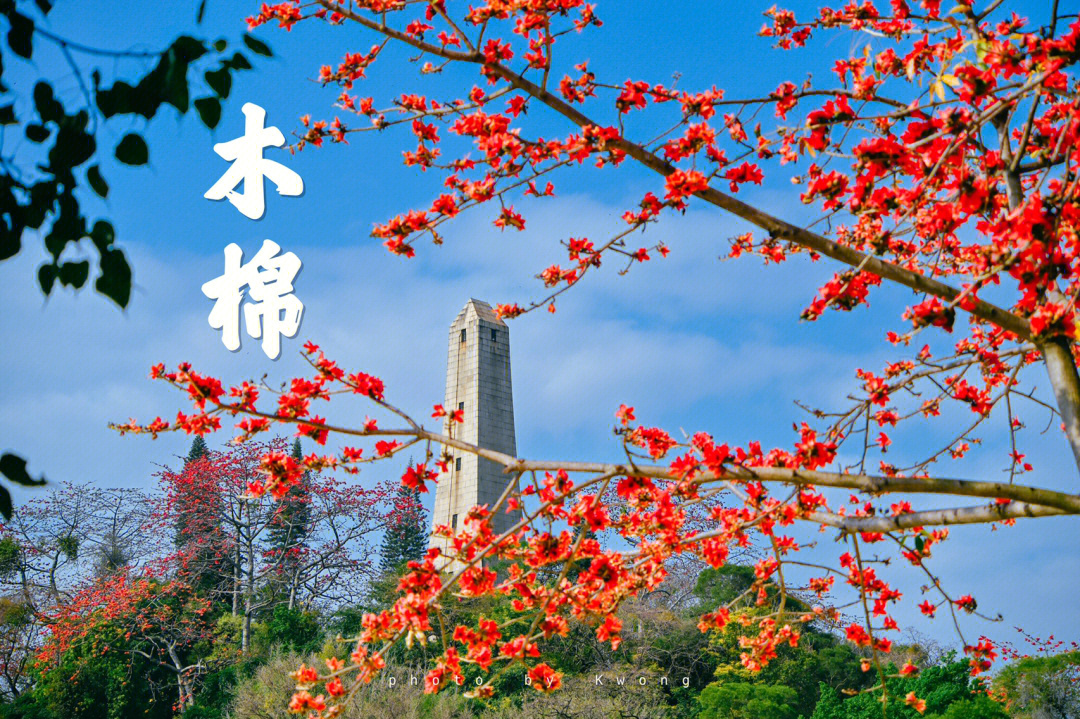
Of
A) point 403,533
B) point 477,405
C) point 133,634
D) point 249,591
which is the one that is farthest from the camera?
point 403,533

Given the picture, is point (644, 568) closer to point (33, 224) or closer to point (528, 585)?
point (528, 585)

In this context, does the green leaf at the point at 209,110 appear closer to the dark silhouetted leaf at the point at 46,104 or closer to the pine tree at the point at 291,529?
the dark silhouetted leaf at the point at 46,104

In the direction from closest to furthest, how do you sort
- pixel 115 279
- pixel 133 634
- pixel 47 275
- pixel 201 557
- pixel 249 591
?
1. pixel 115 279
2. pixel 47 275
3. pixel 133 634
4. pixel 249 591
5. pixel 201 557

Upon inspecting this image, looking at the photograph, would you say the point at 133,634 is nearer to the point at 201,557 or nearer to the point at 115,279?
the point at 201,557

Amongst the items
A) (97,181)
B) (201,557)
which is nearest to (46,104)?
(97,181)

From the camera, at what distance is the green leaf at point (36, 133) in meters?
1.74

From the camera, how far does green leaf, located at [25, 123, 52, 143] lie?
1.74 meters

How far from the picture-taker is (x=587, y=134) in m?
3.12

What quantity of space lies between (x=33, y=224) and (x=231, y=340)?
946cm

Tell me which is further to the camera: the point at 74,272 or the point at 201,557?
the point at 201,557

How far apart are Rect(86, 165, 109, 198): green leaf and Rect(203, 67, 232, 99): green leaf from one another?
28cm

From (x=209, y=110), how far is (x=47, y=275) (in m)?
0.46

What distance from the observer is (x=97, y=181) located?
5.60 feet

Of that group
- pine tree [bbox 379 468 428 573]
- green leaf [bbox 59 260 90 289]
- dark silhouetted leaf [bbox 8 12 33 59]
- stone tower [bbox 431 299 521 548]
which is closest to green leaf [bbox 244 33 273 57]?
dark silhouetted leaf [bbox 8 12 33 59]
